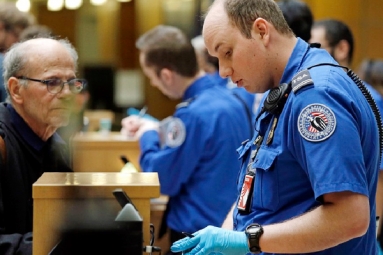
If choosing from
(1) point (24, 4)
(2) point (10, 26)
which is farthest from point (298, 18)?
(1) point (24, 4)

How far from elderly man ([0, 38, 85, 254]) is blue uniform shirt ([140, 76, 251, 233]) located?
0.74 metres

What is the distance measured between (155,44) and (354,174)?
73.7 inches

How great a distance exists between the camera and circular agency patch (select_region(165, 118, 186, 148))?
9.77 feet

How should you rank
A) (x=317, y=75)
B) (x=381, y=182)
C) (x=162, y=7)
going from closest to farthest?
(x=317, y=75)
(x=381, y=182)
(x=162, y=7)

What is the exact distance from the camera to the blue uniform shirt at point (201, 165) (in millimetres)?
2965

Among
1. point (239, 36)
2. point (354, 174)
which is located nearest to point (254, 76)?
point (239, 36)

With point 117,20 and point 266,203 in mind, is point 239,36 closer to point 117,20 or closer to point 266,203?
point 266,203

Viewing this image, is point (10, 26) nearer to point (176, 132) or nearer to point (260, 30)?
point (176, 132)

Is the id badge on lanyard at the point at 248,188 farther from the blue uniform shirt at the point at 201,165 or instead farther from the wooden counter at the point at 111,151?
the wooden counter at the point at 111,151

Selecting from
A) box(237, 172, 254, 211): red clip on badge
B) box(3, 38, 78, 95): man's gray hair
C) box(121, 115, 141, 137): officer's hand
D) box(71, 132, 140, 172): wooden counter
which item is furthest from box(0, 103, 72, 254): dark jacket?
box(71, 132, 140, 172): wooden counter

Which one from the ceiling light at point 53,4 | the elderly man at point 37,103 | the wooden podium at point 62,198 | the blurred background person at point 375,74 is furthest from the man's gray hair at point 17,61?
the ceiling light at point 53,4

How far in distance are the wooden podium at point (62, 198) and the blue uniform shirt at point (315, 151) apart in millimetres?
297

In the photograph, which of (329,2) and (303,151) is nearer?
(303,151)

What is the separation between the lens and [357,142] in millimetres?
1510
